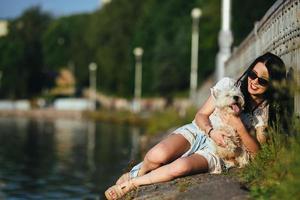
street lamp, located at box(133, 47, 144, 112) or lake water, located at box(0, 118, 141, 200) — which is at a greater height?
→ street lamp, located at box(133, 47, 144, 112)

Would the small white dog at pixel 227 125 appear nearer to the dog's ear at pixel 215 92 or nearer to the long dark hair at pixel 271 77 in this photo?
the dog's ear at pixel 215 92

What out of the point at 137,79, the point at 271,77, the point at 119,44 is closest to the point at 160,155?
the point at 271,77

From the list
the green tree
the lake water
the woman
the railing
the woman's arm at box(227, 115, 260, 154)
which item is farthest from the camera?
the green tree

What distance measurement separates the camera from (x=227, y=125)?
713 cm

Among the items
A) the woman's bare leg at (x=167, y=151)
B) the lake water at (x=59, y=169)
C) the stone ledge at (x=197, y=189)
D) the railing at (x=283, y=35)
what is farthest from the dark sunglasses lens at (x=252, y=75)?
the lake water at (x=59, y=169)

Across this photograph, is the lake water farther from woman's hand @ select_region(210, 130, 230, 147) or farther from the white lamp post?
woman's hand @ select_region(210, 130, 230, 147)

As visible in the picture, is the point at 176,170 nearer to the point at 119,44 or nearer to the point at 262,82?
the point at 262,82

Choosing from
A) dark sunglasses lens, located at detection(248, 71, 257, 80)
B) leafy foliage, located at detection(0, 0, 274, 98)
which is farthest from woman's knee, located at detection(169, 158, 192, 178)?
leafy foliage, located at detection(0, 0, 274, 98)

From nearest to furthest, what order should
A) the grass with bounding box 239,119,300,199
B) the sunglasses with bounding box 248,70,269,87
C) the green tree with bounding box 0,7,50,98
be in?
the grass with bounding box 239,119,300,199 < the sunglasses with bounding box 248,70,269,87 < the green tree with bounding box 0,7,50,98

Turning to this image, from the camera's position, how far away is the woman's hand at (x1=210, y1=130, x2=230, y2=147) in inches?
279

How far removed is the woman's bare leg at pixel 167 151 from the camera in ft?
23.8

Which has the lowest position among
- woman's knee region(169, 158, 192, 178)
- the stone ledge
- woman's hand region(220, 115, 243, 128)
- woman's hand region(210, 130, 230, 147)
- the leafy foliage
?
the stone ledge

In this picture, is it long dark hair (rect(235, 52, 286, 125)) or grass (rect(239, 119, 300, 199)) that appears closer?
grass (rect(239, 119, 300, 199))

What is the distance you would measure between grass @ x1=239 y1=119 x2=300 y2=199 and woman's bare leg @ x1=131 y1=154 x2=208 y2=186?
0.43m
